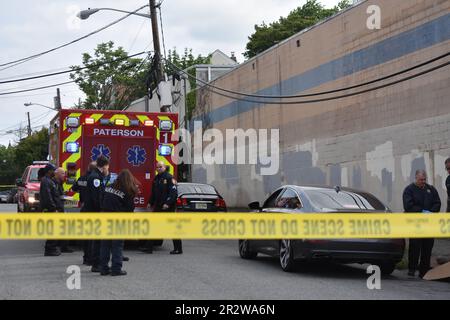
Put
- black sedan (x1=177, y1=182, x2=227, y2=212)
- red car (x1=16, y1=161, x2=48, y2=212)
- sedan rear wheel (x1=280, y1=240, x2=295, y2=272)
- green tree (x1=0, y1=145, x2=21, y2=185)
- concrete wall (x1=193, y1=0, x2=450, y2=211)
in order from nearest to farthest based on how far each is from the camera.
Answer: sedan rear wheel (x1=280, y1=240, x2=295, y2=272) < black sedan (x1=177, y1=182, x2=227, y2=212) < red car (x1=16, y1=161, x2=48, y2=212) < concrete wall (x1=193, y1=0, x2=450, y2=211) < green tree (x1=0, y1=145, x2=21, y2=185)

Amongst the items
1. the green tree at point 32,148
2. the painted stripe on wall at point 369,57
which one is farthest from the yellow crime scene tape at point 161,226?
the green tree at point 32,148

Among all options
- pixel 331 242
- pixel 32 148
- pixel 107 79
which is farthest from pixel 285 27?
pixel 331 242

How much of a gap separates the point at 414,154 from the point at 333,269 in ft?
23.8

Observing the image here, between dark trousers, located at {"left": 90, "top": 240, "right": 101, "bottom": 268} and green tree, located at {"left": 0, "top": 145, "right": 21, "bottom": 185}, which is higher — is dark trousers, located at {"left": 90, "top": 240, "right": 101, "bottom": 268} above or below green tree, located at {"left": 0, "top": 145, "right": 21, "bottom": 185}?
below

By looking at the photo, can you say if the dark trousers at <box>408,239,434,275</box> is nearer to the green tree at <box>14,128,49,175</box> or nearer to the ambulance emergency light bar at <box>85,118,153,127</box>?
the ambulance emergency light bar at <box>85,118,153,127</box>

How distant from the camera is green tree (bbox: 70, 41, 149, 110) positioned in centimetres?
4678

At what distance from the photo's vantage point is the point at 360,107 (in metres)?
21.0

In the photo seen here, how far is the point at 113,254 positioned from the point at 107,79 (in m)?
38.2

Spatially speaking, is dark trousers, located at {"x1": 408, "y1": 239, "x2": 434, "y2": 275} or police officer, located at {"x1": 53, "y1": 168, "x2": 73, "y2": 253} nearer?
dark trousers, located at {"x1": 408, "y1": 239, "x2": 434, "y2": 275}

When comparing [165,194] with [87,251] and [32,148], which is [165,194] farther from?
[32,148]

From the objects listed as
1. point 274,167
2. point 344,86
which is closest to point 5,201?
point 274,167

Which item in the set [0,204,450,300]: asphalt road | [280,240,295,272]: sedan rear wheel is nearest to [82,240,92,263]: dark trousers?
[0,204,450,300]: asphalt road

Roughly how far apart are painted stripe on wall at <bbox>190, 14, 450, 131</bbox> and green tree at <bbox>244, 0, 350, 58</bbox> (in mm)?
26301
